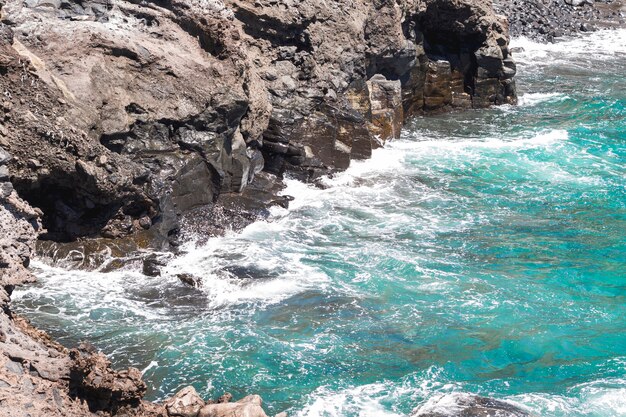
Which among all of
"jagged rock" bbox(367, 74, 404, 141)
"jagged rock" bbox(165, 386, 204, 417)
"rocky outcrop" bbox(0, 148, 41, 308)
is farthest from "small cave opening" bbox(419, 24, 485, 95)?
"jagged rock" bbox(165, 386, 204, 417)

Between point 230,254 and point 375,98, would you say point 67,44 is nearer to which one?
point 230,254

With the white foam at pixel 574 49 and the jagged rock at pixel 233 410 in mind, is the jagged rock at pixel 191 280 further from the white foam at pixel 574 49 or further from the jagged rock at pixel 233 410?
the white foam at pixel 574 49

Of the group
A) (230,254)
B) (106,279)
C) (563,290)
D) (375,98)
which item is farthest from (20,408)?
(375,98)

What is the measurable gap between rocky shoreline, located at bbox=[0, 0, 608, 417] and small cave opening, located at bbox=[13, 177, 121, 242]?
28mm

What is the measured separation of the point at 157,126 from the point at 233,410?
8504 millimetres

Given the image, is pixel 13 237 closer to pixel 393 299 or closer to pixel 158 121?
pixel 158 121

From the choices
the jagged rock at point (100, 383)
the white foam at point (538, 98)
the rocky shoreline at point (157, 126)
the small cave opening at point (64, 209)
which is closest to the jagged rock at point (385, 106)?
the rocky shoreline at point (157, 126)

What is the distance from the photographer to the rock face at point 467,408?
36.3 feet

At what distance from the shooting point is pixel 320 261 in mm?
17672

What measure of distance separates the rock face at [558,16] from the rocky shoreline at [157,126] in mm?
17446

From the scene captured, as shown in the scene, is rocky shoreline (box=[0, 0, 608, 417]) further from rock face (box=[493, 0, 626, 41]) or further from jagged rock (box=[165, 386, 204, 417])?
rock face (box=[493, 0, 626, 41])

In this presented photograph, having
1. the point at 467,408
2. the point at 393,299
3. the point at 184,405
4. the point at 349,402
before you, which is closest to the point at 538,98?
the point at 393,299

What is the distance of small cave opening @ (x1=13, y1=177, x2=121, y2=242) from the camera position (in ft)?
52.6

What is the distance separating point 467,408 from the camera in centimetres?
1124
